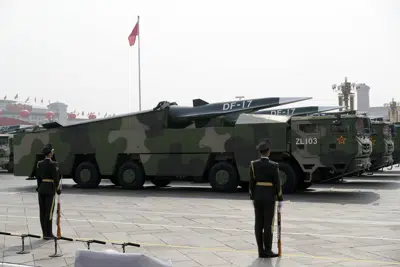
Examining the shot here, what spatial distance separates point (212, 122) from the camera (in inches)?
675

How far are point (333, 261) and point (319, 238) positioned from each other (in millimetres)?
1592

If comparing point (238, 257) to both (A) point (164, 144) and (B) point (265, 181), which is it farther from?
(A) point (164, 144)

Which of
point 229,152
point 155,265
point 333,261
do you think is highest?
point 229,152

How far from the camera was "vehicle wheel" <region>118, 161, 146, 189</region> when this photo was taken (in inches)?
679

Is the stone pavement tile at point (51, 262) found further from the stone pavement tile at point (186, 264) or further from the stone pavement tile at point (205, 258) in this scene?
the stone pavement tile at point (205, 258)

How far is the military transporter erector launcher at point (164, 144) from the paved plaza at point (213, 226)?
89cm

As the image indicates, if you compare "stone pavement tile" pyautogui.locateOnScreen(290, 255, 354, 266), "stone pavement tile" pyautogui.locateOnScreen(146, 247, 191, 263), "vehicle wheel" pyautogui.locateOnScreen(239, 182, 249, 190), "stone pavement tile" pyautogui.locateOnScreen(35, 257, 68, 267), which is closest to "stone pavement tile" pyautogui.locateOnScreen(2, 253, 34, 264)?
"stone pavement tile" pyautogui.locateOnScreen(35, 257, 68, 267)

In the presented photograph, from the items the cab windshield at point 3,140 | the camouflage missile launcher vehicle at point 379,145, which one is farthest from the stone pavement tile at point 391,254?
the cab windshield at point 3,140

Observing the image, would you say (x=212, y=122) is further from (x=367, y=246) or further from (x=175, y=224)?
(x=367, y=246)

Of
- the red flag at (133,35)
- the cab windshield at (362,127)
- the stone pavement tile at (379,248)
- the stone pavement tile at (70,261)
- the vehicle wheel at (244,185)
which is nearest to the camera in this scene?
the stone pavement tile at (70,261)

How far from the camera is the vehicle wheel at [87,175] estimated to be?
18.0 m

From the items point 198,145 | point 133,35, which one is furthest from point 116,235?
point 133,35

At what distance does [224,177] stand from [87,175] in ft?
16.4

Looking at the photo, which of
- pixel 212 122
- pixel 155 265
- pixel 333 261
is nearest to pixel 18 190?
pixel 212 122
